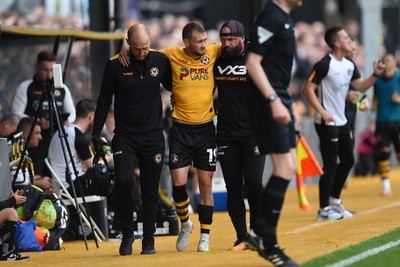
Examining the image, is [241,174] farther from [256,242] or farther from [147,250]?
[256,242]

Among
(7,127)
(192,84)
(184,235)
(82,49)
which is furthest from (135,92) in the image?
(82,49)

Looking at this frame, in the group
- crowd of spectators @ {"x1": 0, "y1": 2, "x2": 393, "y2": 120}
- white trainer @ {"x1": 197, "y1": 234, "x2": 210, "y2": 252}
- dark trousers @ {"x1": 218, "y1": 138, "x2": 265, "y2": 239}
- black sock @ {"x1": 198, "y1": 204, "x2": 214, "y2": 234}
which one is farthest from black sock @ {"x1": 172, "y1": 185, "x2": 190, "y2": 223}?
crowd of spectators @ {"x1": 0, "y1": 2, "x2": 393, "y2": 120}

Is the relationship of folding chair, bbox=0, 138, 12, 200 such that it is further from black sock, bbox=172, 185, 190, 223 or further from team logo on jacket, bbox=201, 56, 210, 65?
team logo on jacket, bbox=201, 56, 210, 65

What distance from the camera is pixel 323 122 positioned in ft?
50.3

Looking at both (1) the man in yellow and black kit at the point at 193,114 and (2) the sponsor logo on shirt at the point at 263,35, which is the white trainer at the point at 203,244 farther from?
(2) the sponsor logo on shirt at the point at 263,35

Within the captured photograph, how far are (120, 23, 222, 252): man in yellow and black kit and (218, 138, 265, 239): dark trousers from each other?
0.59 feet

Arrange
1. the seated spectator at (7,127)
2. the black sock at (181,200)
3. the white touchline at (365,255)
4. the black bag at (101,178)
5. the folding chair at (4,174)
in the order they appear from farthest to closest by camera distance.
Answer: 1. the seated spectator at (7,127)
2. the black bag at (101,178)
3. the folding chair at (4,174)
4. the black sock at (181,200)
5. the white touchline at (365,255)

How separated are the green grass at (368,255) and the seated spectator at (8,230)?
3085 mm

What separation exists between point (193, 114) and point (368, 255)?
2.13 metres

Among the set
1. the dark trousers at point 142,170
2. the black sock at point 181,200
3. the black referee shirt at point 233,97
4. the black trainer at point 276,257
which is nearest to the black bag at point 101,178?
the dark trousers at point 142,170

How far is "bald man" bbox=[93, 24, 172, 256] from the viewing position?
11.8m

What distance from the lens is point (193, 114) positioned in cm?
1192

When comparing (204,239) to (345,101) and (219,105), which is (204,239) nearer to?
(219,105)

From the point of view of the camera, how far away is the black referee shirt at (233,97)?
38.6ft
